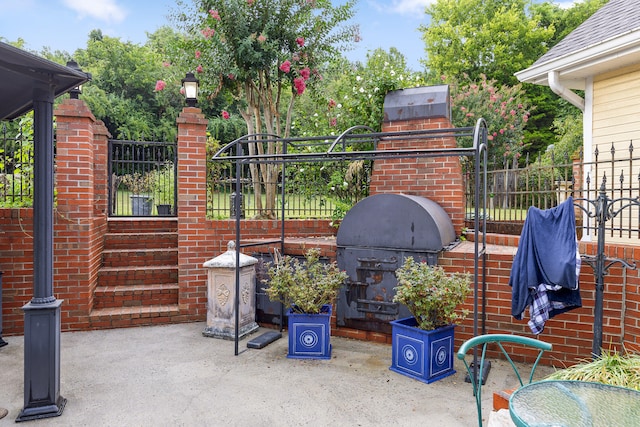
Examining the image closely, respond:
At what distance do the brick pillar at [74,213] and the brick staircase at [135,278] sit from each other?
27cm

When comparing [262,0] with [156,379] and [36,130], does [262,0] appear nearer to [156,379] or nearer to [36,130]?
[36,130]

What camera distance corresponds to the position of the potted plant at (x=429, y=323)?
12.1ft

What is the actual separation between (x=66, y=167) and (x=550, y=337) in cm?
539

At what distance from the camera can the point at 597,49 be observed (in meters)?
5.39

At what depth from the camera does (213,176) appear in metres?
6.88

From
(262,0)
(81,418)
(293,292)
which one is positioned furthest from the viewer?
(262,0)

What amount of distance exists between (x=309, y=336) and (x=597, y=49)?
4847 mm

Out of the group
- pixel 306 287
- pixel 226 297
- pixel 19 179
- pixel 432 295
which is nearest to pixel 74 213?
pixel 19 179

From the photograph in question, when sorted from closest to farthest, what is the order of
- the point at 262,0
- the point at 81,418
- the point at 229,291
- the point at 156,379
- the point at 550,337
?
the point at 81,418
the point at 156,379
the point at 550,337
the point at 229,291
the point at 262,0

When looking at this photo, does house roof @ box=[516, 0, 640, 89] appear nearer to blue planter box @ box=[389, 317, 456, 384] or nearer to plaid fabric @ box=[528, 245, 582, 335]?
plaid fabric @ box=[528, 245, 582, 335]

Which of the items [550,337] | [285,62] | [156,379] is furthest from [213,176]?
[550,337]

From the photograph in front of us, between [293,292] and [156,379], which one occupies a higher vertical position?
[293,292]

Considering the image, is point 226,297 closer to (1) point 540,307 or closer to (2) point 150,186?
(1) point 540,307

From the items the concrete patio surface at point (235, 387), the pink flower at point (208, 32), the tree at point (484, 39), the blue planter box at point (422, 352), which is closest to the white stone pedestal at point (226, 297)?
the concrete patio surface at point (235, 387)
